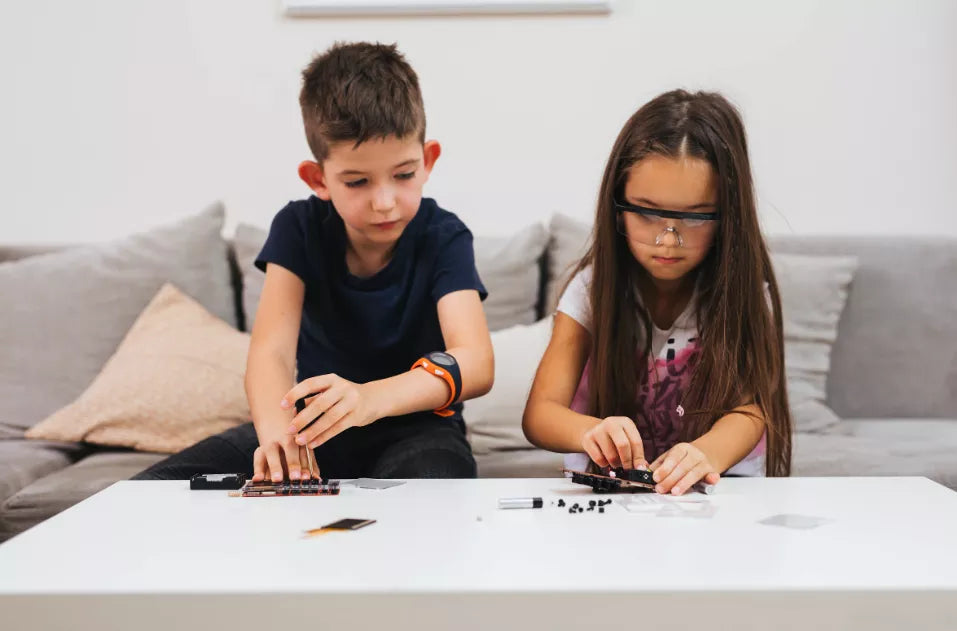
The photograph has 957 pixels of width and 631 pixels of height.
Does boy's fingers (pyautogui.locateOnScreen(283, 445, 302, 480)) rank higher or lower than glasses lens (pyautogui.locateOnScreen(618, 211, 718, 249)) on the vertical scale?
lower

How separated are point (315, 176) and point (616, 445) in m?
0.64

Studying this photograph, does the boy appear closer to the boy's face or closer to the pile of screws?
the boy's face

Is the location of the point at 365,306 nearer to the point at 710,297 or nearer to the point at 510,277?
the point at 710,297

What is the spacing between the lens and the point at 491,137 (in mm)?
2438

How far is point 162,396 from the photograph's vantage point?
190 centimetres

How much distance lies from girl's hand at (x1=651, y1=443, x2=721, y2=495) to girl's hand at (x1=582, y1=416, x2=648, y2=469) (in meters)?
0.03

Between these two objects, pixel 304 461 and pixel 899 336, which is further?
pixel 899 336

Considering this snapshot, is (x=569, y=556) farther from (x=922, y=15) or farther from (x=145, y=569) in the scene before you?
(x=922, y=15)

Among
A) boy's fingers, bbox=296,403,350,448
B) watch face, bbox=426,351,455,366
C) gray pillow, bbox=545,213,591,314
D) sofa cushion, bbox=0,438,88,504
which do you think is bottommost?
sofa cushion, bbox=0,438,88,504

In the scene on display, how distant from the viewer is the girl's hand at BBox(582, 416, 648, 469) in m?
1.09

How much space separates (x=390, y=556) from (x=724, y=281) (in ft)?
2.46

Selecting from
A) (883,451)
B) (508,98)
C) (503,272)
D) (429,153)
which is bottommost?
(883,451)

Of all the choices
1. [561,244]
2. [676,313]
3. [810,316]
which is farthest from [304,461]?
[810,316]

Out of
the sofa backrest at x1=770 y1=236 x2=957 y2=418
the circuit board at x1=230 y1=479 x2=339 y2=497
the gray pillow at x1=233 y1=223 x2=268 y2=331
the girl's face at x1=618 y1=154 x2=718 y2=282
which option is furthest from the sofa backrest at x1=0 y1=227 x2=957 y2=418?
the circuit board at x1=230 y1=479 x2=339 y2=497
